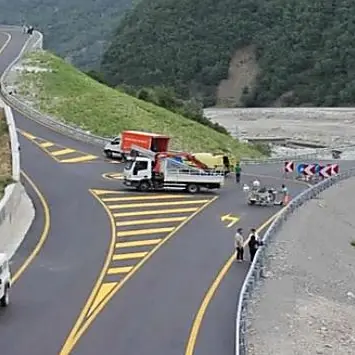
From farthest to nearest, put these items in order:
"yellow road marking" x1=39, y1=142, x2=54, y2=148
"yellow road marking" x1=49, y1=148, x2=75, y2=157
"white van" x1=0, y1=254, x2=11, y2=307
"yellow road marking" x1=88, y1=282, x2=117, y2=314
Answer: "yellow road marking" x1=39, y1=142, x2=54, y2=148
"yellow road marking" x1=49, y1=148, x2=75, y2=157
"yellow road marking" x1=88, y1=282, x2=117, y2=314
"white van" x1=0, y1=254, x2=11, y2=307

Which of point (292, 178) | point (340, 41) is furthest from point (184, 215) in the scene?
point (340, 41)

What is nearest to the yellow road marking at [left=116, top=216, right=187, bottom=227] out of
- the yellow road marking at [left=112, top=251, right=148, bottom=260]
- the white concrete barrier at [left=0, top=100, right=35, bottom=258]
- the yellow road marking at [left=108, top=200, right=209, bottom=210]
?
the yellow road marking at [left=108, top=200, right=209, bottom=210]

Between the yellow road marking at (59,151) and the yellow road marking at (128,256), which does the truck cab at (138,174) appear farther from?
the yellow road marking at (128,256)

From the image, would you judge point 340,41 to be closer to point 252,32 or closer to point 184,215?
point 252,32

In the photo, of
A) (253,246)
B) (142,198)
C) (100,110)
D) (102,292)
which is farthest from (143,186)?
(100,110)

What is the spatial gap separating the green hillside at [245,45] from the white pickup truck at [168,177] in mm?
120311

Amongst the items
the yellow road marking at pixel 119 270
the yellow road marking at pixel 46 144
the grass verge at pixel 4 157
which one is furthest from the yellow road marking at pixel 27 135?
the yellow road marking at pixel 119 270

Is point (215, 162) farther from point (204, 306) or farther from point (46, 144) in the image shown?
point (204, 306)

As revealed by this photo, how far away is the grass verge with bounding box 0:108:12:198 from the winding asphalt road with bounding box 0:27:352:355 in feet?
5.31

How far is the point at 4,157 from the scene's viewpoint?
2077 inches

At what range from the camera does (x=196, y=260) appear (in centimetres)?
3662

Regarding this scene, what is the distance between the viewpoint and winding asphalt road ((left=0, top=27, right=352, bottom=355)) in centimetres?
2667

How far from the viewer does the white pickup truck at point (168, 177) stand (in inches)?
1988

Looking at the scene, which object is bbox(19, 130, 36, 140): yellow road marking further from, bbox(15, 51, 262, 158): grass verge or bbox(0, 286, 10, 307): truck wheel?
bbox(0, 286, 10, 307): truck wheel
